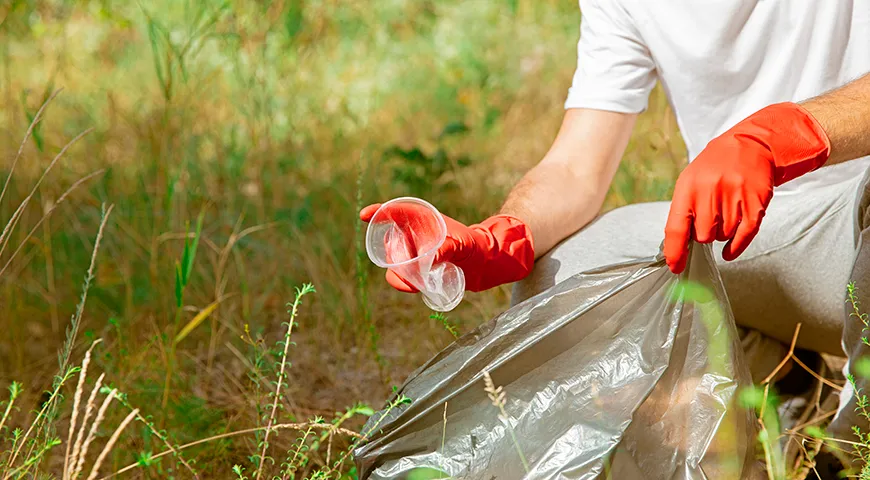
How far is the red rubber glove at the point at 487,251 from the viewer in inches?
53.0

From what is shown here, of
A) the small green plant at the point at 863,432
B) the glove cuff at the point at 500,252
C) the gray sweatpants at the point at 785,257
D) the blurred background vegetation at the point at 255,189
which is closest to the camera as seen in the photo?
the small green plant at the point at 863,432

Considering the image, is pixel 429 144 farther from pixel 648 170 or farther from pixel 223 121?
pixel 648 170

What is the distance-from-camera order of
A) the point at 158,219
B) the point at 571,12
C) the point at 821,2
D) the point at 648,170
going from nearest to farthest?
the point at 821,2 → the point at 158,219 → the point at 648,170 → the point at 571,12

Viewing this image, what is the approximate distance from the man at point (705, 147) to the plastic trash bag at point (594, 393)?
0.21 metres

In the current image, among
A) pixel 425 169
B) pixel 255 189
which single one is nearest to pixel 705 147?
pixel 425 169

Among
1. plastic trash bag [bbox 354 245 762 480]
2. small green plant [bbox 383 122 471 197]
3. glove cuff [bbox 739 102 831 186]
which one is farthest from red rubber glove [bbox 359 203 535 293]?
small green plant [bbox 383 122 471 197]

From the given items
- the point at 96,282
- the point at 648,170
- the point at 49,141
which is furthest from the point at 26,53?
the point at 648,170

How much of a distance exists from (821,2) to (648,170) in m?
1.05

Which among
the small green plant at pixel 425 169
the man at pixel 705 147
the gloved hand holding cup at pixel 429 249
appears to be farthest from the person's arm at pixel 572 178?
the small green plant at pixel 425 169

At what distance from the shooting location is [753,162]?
118 cm

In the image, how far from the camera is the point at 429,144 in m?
3.47

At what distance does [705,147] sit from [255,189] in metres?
1.82

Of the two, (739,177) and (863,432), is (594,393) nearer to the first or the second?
(739,177)

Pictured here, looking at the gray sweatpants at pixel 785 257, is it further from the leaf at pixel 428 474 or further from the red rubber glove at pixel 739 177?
the leaf at pixel 428 474
